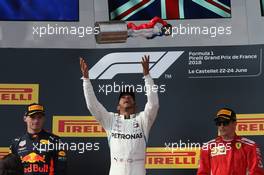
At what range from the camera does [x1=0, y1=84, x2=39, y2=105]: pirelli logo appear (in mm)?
5000

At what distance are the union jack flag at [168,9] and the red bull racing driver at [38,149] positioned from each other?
1.28 m

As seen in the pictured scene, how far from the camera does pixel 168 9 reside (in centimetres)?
507

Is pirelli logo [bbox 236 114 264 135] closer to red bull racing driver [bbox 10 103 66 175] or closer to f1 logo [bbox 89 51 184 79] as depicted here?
f1 logo [bbox 89 51 184 79]

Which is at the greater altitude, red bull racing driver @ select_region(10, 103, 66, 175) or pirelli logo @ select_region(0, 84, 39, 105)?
pirelli logo @ select_region(0, 84, 39, 105)

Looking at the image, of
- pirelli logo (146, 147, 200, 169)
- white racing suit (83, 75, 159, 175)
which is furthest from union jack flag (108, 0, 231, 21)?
pirelli logo (146, 147, 200, 169)

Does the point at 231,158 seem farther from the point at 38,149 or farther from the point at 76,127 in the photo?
the point at 38,149

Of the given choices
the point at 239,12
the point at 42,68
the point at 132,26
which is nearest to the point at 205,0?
the point at 239,12

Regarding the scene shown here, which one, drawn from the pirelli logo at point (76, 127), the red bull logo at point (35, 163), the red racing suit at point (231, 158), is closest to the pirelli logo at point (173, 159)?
the red racing suit at point (231, 158)

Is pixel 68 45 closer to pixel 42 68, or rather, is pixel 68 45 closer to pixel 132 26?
pixel 42 68

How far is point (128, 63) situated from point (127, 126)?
90 cm

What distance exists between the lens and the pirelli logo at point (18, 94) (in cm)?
500

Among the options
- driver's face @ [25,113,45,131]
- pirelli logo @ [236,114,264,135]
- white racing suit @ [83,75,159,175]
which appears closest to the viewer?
white racing suit @ [83,75,159,175]

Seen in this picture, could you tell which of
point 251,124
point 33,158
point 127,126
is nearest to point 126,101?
point 127,126

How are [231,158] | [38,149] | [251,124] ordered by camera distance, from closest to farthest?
[231,158] → [38,149] → [251,124]
